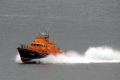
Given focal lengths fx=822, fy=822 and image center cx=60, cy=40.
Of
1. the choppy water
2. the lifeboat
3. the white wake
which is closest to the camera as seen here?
the choppy water

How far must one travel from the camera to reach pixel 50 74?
9750 cm

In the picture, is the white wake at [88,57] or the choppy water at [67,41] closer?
the choppy water at [67,41]

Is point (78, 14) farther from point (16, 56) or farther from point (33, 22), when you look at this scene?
point (16, 56)

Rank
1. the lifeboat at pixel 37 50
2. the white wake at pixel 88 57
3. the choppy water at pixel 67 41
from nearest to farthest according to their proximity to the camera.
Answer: the choppy water at pixel 67 41 < the lifeboat at pixel 37 50 < the white wake at pixel 88 57

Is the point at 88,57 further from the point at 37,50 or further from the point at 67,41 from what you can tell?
the point at 67,41

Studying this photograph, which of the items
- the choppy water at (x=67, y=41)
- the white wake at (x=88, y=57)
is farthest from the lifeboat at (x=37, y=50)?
the choppy water at (x=67, y=41)

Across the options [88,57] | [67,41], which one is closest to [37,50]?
[88,57]

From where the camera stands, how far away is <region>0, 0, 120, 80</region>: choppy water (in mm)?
98463

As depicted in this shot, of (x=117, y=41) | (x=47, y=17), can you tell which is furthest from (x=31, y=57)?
(x=47, y=17)

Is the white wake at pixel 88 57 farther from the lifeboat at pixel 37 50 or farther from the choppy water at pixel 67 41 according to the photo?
the lifeboat at pixel 37 50

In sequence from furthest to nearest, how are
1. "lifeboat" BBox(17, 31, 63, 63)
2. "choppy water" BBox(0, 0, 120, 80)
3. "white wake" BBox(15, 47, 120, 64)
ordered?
"white wake" BBox(15, 47, 120, 64) → "lifeboat" BBox(17, 31, 63, 63) → "choppy water" BBox(0, 0, 120, 80)

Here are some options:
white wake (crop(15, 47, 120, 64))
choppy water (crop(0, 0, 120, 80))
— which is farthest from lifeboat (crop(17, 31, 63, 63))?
choppy water (crop(0, 0, 120, 80))

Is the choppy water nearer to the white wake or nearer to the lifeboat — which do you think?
the white wake

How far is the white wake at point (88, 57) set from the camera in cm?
10519
